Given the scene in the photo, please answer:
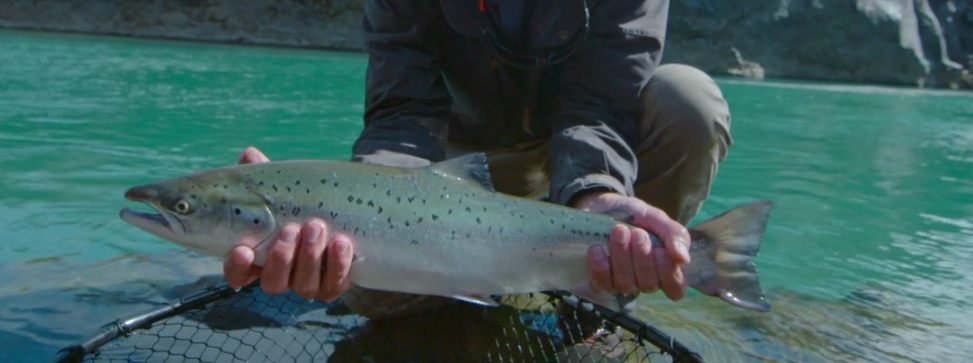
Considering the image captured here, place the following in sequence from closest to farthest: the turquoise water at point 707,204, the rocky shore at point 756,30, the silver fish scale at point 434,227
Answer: the silver fish scale at point 434,227 → the turquoise water at point 707,204 → the rocky shore at point 756,30

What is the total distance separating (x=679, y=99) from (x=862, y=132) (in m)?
7.39

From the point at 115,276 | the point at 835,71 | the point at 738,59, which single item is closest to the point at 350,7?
the point at 738,59

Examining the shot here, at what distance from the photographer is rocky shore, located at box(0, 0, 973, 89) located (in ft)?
58.5

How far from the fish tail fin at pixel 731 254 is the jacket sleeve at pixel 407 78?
28.5 inches

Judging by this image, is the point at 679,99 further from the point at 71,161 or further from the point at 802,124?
the point at 802,124

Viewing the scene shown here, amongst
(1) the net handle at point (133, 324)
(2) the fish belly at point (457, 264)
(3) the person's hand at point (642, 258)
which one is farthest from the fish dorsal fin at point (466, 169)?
(1) the net handle at point (133, 324)

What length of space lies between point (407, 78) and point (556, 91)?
38 centimetres

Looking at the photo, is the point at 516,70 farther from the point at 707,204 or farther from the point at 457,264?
the point at 707,204

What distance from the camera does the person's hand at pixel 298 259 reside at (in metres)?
1.63

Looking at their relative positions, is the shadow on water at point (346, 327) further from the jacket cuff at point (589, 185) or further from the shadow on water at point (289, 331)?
the jacket cuff at point (589, 185)

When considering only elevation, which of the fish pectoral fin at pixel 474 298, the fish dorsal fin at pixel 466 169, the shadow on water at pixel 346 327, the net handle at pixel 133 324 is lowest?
the shadow on water at pixel 346 327

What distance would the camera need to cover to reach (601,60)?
2.30 metres

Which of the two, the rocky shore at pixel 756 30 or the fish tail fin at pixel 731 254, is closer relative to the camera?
the fish tail fin at pixel 731 254

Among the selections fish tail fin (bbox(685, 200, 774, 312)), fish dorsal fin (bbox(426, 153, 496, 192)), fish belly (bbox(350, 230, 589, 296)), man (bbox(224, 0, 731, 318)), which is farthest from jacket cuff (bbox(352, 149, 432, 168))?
fish tail fin (bbox(685, 200, 774, 312))
